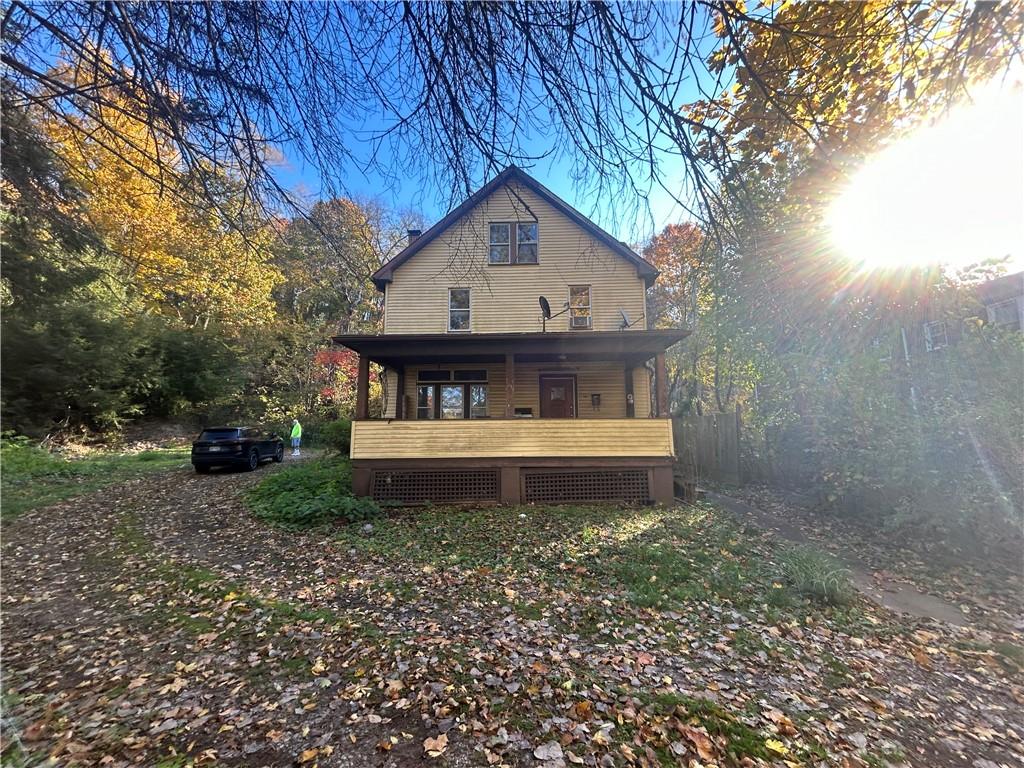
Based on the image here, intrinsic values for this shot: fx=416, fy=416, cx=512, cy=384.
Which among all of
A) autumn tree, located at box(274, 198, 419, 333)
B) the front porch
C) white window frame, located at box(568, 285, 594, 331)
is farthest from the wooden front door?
autumn tree, located at box(274, 198, 419, 333)

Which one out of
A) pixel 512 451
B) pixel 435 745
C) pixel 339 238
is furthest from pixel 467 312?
pixel 435 745

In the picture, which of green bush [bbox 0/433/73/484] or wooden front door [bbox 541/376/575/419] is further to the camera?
wooden front door [bbox 541/376/575/419]

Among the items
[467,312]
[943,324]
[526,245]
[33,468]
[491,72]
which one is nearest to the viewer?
[491,72]

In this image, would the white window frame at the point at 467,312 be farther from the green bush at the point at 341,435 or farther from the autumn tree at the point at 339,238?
the autumn tree at the point at 339,238

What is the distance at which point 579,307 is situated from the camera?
1265cm

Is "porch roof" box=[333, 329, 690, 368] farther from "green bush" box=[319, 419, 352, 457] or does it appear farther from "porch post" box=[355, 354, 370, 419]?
"green bush" box=[319, 419, 352, 457]

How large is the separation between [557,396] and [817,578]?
27.1 ft

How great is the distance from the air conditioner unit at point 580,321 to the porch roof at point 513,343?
2.10 meters

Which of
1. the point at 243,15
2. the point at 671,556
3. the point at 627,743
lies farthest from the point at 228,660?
the point at 671,556

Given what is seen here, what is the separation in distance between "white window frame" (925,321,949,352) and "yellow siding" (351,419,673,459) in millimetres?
4507

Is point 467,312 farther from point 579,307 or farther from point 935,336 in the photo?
point 935,336

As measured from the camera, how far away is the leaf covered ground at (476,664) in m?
2.53

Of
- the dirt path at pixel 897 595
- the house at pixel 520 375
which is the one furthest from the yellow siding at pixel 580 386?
the dirt path at pixel 897 595

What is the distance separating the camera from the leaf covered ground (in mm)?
2525
